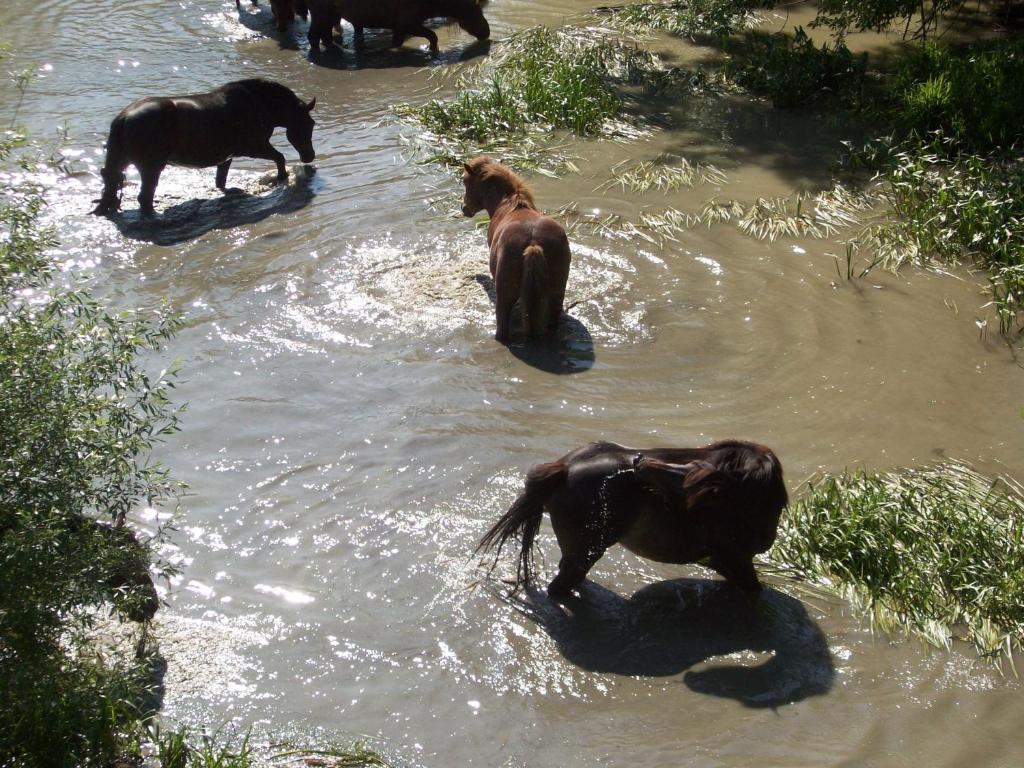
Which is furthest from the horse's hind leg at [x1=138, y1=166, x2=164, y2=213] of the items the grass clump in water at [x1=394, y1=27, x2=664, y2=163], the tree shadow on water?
the tree shadow on water

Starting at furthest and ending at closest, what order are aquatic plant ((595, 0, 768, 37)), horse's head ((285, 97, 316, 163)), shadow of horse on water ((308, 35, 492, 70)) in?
shadow of horse on water ((308, 35, 492, 70)) → aquatic plant ((595, 0, 768, 37)) → horse's head ((285, 97, 316, 163))

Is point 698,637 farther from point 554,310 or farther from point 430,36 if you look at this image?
point 430,36

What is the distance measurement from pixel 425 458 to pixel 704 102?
796cm

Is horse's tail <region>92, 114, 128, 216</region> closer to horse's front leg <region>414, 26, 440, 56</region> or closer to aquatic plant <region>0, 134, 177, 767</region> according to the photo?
aquatic plant <region>0, 134, 177, 767</region>

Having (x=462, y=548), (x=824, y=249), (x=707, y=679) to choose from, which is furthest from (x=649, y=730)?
(x=824, y=249)

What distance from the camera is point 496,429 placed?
699 centimetres

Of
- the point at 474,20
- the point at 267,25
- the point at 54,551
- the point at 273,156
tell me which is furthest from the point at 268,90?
the point at 54,551

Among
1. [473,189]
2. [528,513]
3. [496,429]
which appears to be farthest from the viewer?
[473,189]

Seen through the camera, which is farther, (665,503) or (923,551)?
(923,551)

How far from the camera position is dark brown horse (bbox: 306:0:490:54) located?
50.8 feet

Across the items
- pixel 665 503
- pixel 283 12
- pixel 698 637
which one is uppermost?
pixel 283 12

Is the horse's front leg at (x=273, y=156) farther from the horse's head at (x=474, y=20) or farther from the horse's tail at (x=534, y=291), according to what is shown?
the horse's head at (x=474, y=20)

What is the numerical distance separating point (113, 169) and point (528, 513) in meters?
6.94

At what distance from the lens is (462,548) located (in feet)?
Answer: 19.1
